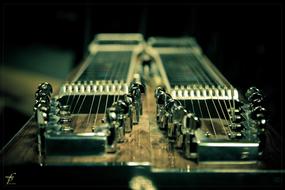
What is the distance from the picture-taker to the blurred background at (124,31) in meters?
4.08

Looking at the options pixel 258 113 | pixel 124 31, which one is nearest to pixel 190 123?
pixel 258 113

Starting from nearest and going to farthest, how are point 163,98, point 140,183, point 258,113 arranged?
point 140,183 < point 258,113 < point 163,98

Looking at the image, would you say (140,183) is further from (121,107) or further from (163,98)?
(163,98)

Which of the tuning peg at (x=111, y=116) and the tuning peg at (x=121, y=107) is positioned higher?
the tuning peg at (x=121, y=107)

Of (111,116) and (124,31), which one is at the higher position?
(124,31)

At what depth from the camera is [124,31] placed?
17.0ft

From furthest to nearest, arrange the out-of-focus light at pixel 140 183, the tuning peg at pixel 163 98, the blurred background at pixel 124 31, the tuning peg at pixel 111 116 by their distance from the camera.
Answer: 1. the blurred background at pixel 124 31
2. the tuning peg at pixel 163 98
3. the tuning peg at pixel 111 116
4. the out-of-focus light at pixel 140 183

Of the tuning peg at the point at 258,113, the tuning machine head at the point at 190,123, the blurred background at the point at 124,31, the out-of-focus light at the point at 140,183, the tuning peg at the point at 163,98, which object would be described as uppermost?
the blurred background at the point at 124,31

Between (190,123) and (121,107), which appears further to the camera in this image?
(121,107)

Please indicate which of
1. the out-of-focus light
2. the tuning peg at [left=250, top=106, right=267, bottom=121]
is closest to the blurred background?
the tuning peg at [left=250, top=106, right=267, bottom=121]

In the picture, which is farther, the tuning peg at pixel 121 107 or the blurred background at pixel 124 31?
the blurred background at pixel 124 31

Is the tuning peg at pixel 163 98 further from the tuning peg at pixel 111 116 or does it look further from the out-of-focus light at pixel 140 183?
the out-of-focus light at pixel 140 183

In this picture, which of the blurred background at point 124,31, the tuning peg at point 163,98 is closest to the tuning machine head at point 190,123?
the tuning peg at point 163,98

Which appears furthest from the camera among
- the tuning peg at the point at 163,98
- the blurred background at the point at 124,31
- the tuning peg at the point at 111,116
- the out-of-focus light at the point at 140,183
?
→ the blurred background at the point at 124,31
